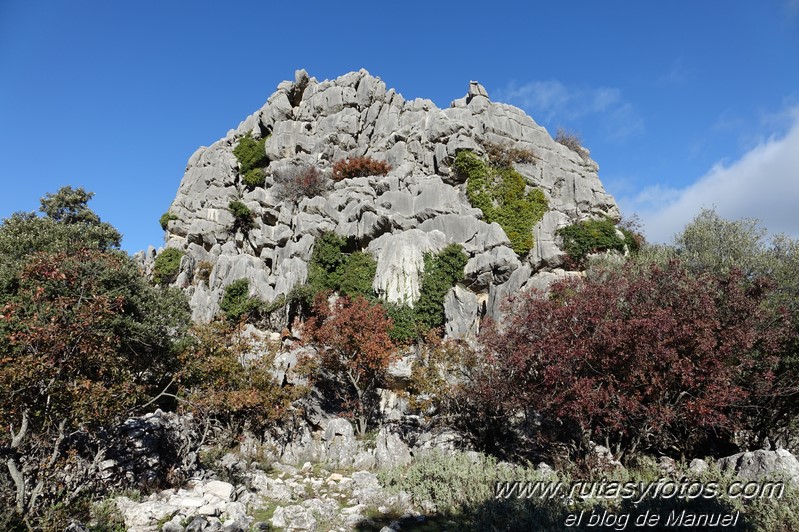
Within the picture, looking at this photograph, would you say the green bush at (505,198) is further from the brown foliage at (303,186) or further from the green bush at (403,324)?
the brown foliage at (303,186)

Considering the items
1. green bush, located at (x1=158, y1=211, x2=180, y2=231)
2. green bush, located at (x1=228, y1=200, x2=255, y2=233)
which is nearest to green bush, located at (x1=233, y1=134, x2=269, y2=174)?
green bush, located at (x1=228, y1=200, x2=255, y2=233)

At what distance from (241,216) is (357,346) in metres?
29.3

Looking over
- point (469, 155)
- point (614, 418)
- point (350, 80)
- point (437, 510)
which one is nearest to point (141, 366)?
point (437, 510)

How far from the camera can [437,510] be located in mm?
11812

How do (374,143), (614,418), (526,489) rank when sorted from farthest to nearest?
(374,143) < (614,418) < (526,489)

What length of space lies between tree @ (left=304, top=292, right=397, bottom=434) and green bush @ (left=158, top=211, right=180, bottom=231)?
3487cm

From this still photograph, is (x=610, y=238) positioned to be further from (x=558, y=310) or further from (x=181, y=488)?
(x=181, y=488)

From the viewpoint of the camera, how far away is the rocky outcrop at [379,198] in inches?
1236

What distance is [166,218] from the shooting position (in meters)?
48.8

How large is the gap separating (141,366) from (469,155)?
31.8 metres

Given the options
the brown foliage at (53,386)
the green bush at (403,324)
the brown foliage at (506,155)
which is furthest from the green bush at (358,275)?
the brown foliage at (53,386)

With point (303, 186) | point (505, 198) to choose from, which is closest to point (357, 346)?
point (505, 198)

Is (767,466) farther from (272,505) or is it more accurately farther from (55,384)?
(55,384)

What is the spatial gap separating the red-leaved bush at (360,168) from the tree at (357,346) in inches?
912
